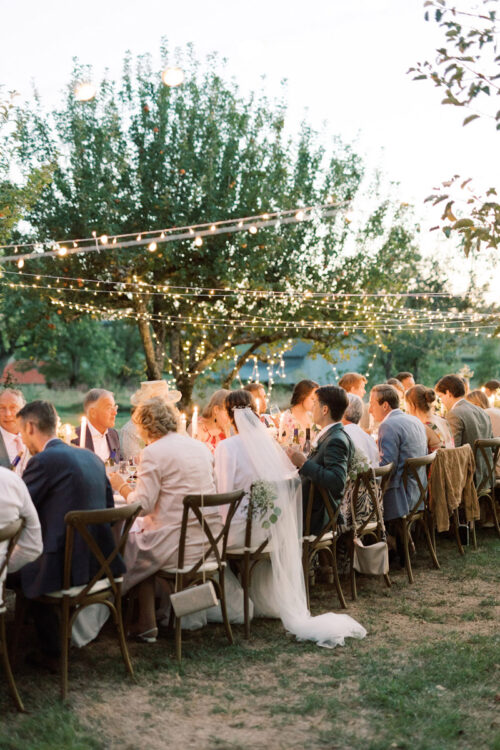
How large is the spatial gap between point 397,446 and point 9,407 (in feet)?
10.1

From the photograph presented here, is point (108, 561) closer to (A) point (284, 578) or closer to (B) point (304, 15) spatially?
(A) point (284, 578)

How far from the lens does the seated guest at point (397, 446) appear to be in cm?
618

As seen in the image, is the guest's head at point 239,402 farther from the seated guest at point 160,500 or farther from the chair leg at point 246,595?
the chair leg at point 246,595

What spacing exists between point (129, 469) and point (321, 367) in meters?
40.8

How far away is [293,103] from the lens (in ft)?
54.4

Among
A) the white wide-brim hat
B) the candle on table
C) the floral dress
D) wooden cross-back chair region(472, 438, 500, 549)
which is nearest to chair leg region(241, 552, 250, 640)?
the candle on table

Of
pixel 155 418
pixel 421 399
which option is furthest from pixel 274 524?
pixel 421 399

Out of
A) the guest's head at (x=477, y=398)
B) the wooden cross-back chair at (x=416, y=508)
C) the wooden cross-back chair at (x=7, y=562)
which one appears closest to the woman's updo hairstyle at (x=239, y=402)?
the wooden cross-back chair at (x=416, y=508)

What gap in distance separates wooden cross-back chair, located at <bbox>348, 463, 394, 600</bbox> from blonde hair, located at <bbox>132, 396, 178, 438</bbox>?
5.03 ft

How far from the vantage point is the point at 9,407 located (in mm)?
6227

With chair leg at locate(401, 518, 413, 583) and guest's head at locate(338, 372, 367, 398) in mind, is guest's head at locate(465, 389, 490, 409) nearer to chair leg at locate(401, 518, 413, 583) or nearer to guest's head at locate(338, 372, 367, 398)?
guest's head at locate(338, 372, 367, 398)

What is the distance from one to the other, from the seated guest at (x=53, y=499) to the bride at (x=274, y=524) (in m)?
0.97

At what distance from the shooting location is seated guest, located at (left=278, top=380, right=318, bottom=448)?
749 centimetres

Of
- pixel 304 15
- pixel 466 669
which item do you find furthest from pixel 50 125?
pixel 466 669
